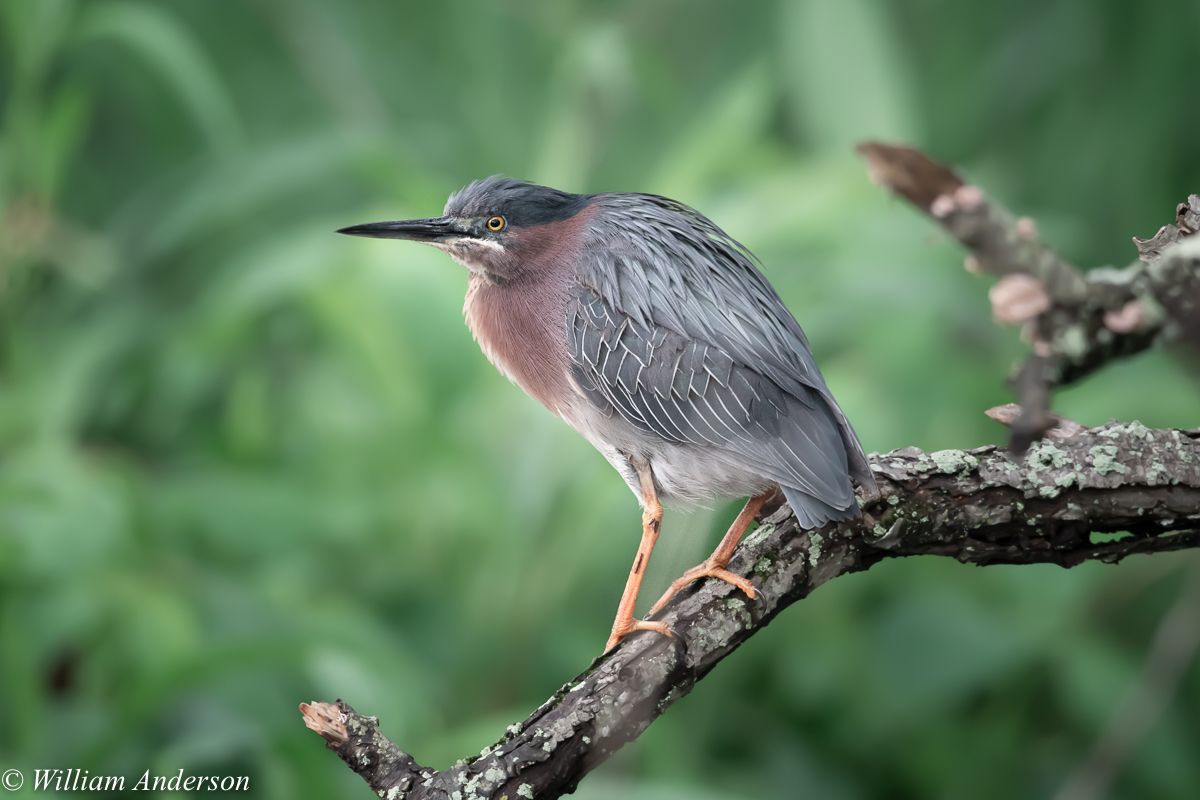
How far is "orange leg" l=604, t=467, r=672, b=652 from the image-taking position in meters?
1.49

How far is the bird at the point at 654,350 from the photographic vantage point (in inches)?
59.7

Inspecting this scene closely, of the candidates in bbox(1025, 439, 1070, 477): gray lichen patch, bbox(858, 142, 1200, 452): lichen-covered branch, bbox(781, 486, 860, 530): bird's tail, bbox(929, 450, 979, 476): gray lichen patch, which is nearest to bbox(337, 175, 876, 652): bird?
bbox(781, 486, 860, 530): bird's tail

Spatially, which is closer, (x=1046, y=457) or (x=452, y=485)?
(x=1046, y=457)

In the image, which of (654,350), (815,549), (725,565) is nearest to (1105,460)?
(815,549)

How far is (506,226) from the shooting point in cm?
172

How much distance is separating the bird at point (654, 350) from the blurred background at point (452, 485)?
0.17 metres

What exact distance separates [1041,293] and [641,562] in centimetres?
83

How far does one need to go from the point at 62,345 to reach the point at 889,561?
257cm

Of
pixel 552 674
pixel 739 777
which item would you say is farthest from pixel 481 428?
pixel 739 777

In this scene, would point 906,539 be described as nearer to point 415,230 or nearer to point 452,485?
point 415,230

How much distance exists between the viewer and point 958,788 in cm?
267

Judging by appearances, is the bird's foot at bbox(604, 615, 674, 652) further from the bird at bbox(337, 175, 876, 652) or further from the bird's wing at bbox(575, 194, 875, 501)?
the bird's wing at bbox(575, 194, 875, 501)

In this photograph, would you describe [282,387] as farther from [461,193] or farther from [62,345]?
[461,193]

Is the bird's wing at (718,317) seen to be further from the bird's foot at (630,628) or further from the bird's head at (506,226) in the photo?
the bird's foot at (630,628)
